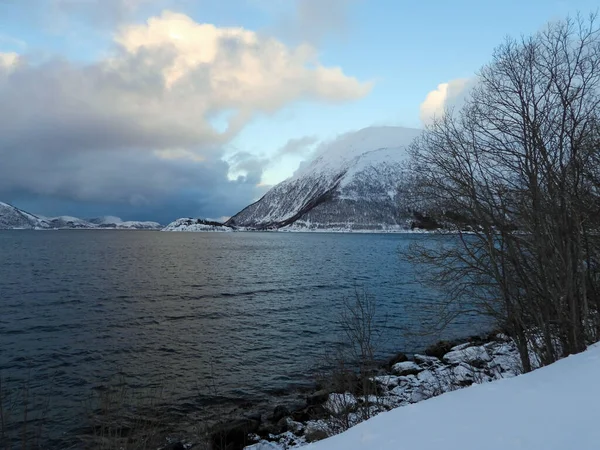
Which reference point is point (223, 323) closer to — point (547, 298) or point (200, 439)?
point (200, 439)

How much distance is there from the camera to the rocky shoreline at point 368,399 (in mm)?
10531

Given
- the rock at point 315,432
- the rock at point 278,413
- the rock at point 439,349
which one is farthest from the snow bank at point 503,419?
the rock at point 439,349

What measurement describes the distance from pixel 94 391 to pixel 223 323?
1061cm

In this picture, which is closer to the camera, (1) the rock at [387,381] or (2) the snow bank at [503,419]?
(2) the snow bank at [503,419]

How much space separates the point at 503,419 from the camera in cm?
467

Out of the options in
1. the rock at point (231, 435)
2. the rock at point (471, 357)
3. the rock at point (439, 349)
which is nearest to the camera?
the rock at point (231, 435)

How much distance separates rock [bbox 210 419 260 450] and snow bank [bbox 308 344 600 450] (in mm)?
6427

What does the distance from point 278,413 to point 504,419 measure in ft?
31.9

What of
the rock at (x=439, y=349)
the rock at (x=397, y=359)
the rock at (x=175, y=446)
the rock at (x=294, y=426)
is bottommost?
the rock at (x=439, y=349)

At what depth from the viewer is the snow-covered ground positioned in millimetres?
4020

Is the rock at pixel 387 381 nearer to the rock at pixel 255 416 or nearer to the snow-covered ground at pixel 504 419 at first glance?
the rock at pixel 255 416

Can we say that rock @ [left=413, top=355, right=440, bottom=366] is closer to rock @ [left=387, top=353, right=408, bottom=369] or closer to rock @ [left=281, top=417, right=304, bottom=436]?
rock @ [left=387, top=353, right=408, bottom=369]

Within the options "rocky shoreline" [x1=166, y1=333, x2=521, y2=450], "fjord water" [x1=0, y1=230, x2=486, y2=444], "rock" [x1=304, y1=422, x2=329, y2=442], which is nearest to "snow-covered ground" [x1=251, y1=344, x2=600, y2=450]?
"rocky shoreline" [x1=166, y1=333, x2=521, y2=450]

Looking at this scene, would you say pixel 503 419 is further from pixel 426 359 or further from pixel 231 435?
pixel 426 359
